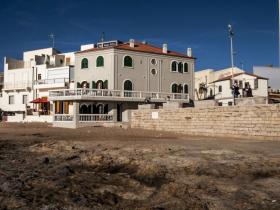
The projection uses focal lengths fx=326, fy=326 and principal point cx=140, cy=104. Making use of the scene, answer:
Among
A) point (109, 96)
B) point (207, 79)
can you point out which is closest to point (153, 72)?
point (109, 96)

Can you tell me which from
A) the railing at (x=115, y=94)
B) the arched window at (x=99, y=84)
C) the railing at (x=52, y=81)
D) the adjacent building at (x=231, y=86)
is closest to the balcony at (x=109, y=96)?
the railing at (x=115, y=94)

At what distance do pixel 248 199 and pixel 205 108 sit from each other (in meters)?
16.5

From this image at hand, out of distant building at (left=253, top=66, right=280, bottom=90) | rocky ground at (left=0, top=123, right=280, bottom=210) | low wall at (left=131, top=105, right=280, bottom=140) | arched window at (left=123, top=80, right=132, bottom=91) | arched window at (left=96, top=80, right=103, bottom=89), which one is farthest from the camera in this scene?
arched window at (left=123, top=80, right=132, bottom=91)

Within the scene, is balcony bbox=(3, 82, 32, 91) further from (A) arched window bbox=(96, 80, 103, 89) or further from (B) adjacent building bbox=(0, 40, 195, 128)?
(A) arched window bbox=(96, 80, 103, 89)

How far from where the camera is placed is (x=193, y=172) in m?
9.66

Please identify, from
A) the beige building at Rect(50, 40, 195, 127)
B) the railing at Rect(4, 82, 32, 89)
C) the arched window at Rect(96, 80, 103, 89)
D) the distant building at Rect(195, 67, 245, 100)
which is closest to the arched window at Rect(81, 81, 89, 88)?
the beige building at Rect(50, 40, 195, 127)

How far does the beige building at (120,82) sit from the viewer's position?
1257 inches

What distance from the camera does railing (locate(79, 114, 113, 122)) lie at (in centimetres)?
3134

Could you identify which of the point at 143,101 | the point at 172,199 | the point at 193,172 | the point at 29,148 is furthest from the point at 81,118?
the point at 172,199

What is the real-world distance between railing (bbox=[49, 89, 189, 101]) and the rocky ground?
17.7 metres

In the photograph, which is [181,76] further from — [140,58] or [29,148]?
[29,148]

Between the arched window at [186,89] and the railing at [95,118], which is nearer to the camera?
the railing at [95,118]

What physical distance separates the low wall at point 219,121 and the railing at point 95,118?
14.0ft

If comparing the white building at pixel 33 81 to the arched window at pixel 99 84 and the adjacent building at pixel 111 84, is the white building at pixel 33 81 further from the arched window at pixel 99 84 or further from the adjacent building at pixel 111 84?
the arched window at pixel 99 84
